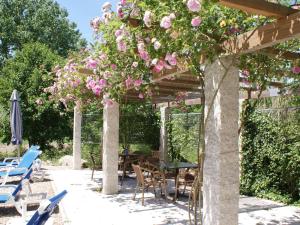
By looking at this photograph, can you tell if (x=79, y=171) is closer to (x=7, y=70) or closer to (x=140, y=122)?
(x=140, y=122)

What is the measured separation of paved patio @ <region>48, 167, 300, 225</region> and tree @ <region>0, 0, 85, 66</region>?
2341 cm

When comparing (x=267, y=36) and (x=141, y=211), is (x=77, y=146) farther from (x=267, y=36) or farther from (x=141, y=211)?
(x=267, y=36)

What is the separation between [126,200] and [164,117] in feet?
19.1

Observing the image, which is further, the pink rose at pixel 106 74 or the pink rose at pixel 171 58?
the pink rose at pixel 106 74

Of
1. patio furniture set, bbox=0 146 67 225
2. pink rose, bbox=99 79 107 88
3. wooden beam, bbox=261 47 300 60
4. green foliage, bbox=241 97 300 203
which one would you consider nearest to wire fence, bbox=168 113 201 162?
green foliage, bbox=241 97 300 203

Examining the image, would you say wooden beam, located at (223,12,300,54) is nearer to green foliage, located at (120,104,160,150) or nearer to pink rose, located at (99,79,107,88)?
pink rose, located at (99,79,107,88)

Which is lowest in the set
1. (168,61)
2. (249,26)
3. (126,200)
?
(126,200)

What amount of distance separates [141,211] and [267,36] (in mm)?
4278

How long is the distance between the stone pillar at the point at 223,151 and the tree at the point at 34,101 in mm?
11575

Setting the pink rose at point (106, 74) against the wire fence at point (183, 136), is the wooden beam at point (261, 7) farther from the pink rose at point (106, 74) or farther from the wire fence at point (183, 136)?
the wire fence at point (183, 136)

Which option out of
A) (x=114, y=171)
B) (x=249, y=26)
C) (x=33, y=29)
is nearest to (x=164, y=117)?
(x=114, y=171)

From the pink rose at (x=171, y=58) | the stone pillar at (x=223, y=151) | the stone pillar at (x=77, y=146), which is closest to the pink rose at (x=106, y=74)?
the pink rose at (x=171, y=58)

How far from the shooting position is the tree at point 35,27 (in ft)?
97.2

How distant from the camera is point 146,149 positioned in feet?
45.5
